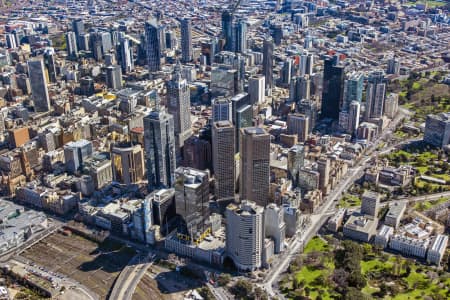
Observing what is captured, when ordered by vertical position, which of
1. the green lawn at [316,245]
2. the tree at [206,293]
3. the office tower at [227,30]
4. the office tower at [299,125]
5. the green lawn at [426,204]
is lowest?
the tree at [206,293]

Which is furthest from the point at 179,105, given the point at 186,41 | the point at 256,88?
the point at 186,41

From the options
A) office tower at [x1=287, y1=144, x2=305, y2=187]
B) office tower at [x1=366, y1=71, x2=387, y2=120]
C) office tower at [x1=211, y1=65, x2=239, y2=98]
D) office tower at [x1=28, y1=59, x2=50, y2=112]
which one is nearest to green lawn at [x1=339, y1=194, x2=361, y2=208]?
office tower at [x1=287, y1=144, x2=305, y2=187]

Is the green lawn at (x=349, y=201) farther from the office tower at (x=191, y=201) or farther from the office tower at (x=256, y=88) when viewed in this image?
the office tower at (x=256, y=88)

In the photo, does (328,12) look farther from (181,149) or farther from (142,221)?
(142,221)

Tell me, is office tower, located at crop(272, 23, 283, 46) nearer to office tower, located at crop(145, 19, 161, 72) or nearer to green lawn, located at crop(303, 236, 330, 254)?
office tower, located at crop(145, 19, 161, 72)

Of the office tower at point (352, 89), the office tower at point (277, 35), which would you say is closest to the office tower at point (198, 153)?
the office tower at point (352, 89)
